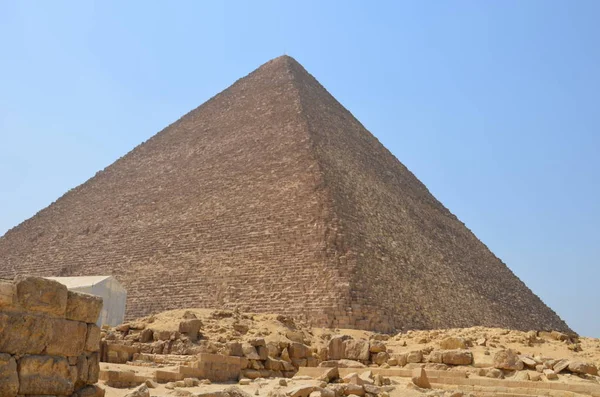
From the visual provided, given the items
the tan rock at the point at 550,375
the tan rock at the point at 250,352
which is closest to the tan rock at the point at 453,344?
the tan rock at the point at 550,375

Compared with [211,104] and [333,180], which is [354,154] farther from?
[211,104]

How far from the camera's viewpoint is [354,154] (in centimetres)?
3375

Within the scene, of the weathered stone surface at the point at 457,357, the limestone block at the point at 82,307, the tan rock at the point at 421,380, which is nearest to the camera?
the limestone block at the point at 82,307

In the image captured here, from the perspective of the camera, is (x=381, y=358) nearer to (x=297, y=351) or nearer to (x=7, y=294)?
(x=297, y=351)

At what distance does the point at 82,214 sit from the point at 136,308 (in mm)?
11922

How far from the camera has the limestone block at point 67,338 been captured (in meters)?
4.75

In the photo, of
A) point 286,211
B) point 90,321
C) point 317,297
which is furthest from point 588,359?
point 286,211

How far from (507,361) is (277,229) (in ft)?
59.3

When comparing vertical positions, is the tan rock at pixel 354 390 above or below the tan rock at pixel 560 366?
below

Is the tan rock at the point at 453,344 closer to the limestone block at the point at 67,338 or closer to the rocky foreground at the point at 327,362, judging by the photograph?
the rocky foreground at the point at 327,362

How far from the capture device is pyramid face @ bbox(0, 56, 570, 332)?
76.4 feet

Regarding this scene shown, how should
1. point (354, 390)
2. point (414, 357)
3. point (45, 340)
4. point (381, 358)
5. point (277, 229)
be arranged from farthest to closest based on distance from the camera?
1. point (277, 229)
2. point (381, 358)
3. point (414, 357)
4. point (354, 390)
5. point (45, 340)

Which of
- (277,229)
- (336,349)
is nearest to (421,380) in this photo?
(336,349)

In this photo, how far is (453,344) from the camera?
9.19m
